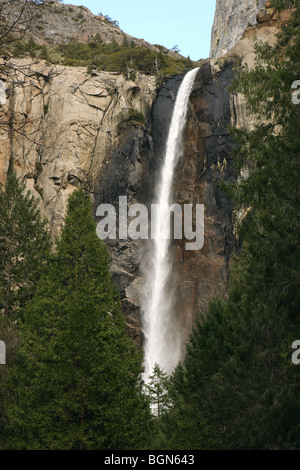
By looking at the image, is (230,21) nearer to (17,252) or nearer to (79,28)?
(79,28)

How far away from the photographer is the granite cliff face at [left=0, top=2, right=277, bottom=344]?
3475 cm

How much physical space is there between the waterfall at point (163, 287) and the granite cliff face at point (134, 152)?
58cm

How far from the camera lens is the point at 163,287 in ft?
115

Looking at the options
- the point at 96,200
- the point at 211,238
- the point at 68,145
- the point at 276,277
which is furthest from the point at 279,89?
the point at 68,145

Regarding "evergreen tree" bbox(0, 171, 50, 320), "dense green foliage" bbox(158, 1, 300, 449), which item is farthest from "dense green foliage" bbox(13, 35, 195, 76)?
"dense green foliage" bbox(158, 1, 300, 449)

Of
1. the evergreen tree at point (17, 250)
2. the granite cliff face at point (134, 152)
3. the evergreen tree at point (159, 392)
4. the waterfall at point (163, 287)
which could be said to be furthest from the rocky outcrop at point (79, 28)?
the evergreen tree at point (159, 392)

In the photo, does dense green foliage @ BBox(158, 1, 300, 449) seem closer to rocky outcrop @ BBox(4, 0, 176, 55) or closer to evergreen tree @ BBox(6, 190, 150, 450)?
evergreen tree @ BBox(6, 190, 150, 450)

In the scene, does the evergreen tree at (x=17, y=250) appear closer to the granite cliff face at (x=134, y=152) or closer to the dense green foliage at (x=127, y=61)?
the granite cliff face at (x=134, y=152)

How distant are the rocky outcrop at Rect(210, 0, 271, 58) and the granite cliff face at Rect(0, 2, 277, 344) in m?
18.6

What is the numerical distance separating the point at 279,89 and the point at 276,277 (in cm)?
524

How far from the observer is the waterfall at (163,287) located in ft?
109
